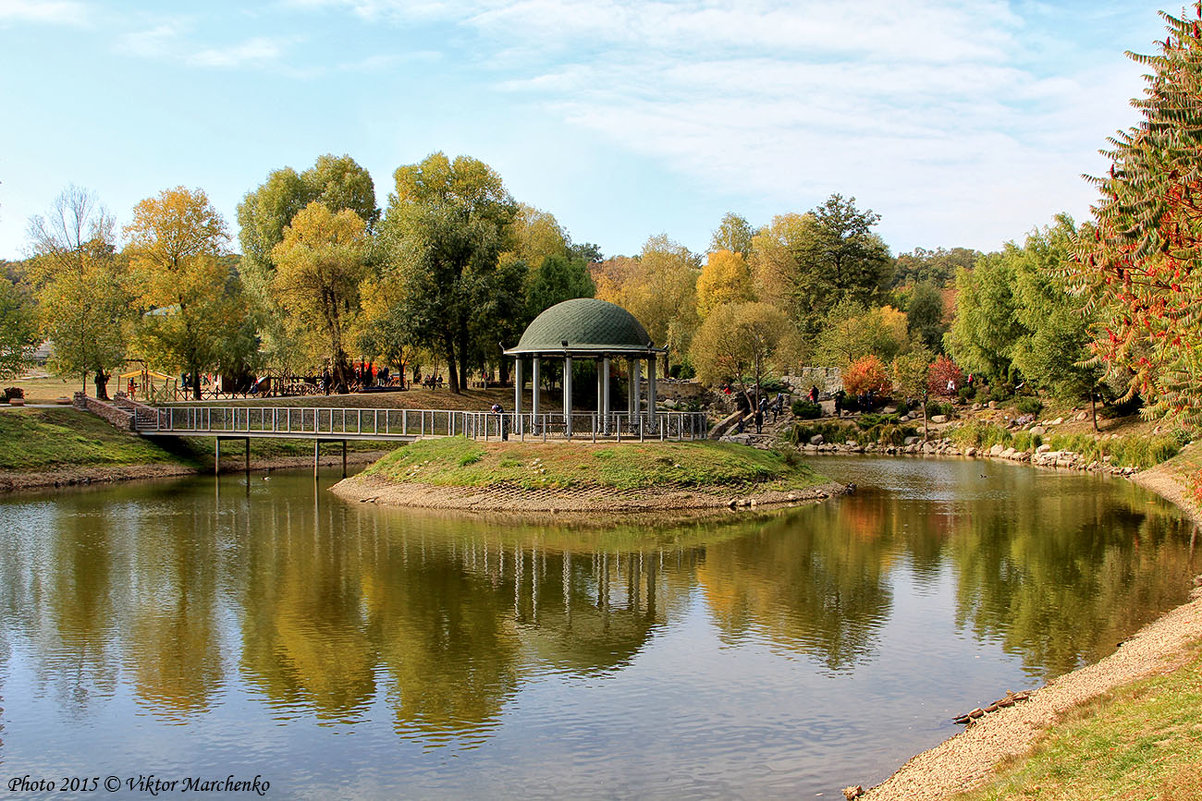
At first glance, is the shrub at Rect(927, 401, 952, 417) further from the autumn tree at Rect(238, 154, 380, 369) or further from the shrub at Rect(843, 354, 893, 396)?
the autumn tree at Rect(238, 154, 380, 369)

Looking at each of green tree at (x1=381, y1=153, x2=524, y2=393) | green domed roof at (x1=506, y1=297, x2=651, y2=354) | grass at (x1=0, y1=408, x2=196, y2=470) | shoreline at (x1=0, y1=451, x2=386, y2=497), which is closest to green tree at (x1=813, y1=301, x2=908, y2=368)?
green tree at (x1=381, y1=153, x2=524, y2=393)

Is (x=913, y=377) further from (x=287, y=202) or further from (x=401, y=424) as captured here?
(x=287, y=202)

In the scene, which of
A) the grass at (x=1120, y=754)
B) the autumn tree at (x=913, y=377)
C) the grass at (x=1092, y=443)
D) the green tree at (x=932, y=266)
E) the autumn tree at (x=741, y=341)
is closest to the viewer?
the grass at (x=1120, y=754)

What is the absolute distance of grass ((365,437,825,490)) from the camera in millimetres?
30844

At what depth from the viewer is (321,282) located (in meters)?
54.8

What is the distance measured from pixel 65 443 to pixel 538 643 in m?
33.1

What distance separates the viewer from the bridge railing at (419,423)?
115 ft

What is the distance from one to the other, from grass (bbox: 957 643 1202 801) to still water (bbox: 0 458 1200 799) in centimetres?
159

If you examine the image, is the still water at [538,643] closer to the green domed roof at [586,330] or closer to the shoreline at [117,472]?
the green domed roof at [586,330]

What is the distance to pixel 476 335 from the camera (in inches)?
2269

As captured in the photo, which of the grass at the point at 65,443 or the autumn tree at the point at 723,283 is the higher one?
the autumn tree at the point at 723,283

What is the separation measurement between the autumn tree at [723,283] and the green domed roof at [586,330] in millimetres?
41801

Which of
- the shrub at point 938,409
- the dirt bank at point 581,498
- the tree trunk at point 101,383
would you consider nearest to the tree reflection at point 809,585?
the dirt bank at point 581,498

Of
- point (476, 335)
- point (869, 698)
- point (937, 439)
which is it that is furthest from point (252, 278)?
point (869, 698)
